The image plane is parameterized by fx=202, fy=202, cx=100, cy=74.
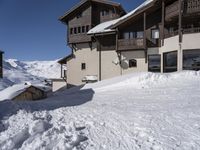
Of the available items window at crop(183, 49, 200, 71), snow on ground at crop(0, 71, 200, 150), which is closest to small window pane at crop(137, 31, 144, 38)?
window at crop(183, 49, 200, 71)

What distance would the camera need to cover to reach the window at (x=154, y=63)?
19.9 m

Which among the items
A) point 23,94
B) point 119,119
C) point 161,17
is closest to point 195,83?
point 119,119

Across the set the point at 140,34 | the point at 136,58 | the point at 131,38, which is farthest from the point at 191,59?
the point at 131,38

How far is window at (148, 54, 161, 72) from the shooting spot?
65.3 ft

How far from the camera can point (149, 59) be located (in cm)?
2052

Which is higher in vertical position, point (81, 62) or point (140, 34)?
point (140, 34)

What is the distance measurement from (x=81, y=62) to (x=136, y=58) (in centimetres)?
766

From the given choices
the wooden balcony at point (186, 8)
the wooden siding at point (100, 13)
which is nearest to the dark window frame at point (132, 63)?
the wooden balcony at point (186, 8)

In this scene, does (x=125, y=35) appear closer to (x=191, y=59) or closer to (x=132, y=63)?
(x=132, y=63)

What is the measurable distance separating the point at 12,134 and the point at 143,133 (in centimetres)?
337

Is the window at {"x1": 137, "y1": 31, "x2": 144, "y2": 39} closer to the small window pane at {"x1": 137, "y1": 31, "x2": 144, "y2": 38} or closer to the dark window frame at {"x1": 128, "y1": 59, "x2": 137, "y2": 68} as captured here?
the small window pane at {"x1": 137, "y1": 31, "x2": 144, "y2": 38}

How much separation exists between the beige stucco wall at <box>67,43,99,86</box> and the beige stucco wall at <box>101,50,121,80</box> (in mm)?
873

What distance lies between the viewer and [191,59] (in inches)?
680

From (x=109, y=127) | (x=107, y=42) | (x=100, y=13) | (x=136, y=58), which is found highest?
(x=100, y=13)
